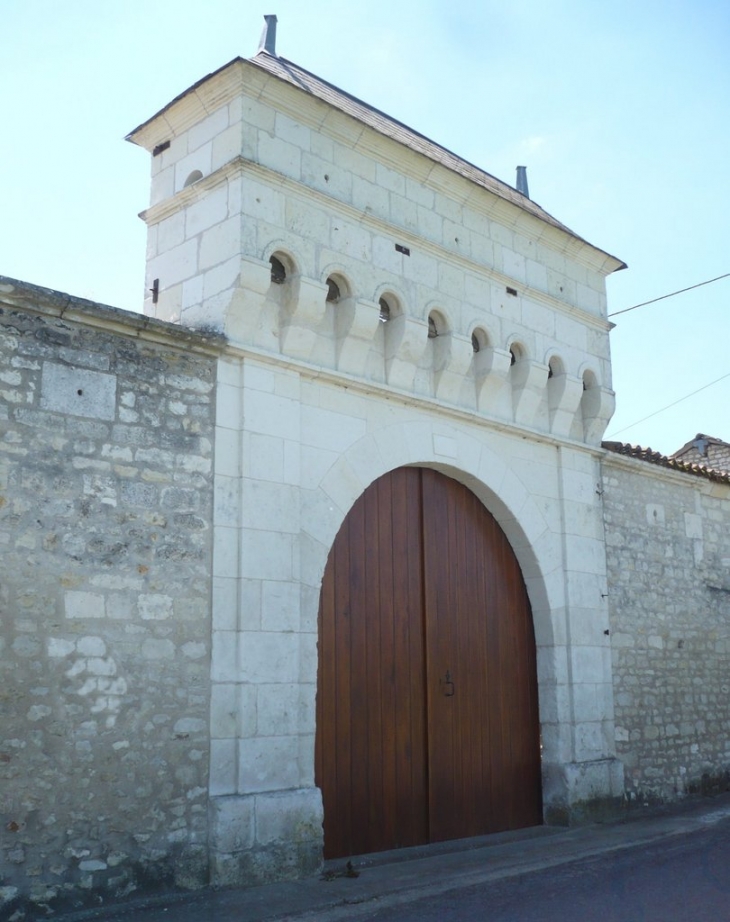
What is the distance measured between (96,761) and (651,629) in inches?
228

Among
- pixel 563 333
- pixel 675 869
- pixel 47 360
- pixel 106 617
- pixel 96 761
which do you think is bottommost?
pixel 675 869

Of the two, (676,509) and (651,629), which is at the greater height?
(676,509)

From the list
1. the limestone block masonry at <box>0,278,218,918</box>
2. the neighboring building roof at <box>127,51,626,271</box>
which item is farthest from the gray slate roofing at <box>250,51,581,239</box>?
the limestone block masonry at <box>0,278,218,918</box>

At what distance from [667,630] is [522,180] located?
510 centimetres

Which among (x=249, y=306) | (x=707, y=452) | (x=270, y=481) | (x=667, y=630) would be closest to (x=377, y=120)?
(x=249, y=306)

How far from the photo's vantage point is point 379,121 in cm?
819

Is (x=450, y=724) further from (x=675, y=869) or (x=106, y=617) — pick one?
(x=106, y=617)

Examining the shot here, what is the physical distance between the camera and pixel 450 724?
736 centimetres

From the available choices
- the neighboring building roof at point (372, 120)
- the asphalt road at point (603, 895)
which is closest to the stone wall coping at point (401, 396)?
the neighboring building roof at point (372, 120)

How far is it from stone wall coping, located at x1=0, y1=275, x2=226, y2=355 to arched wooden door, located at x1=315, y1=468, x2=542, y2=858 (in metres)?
1.80

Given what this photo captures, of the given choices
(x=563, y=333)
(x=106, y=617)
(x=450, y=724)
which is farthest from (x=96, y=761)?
(x=563, y=333)

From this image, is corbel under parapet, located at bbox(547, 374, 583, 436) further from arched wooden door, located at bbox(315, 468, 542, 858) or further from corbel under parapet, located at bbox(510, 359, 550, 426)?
arched wooden door, located at bbox(315, 468, 542, 858)

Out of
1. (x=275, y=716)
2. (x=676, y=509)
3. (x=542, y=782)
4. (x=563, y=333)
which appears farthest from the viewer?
(x=676, y=509)

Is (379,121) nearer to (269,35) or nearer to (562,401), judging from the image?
(269,35)
